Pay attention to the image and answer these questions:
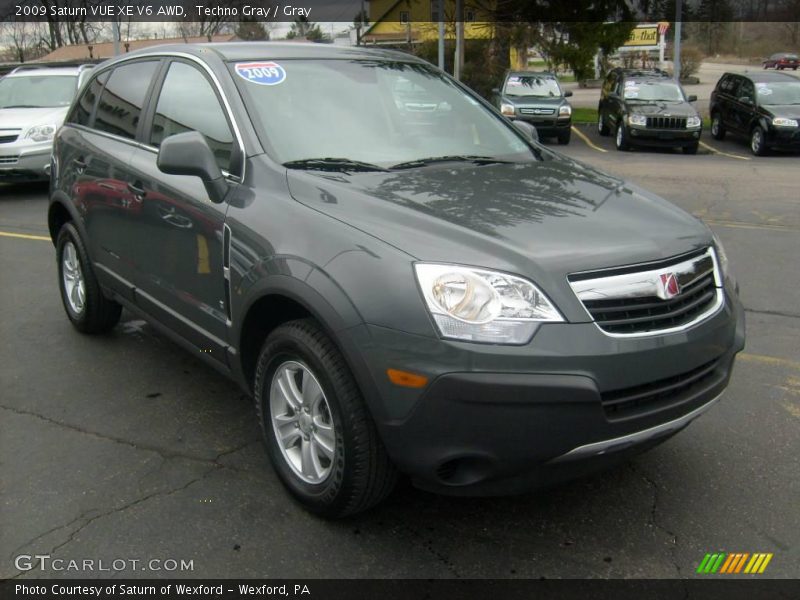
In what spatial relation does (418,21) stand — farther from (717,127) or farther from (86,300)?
(86,300)

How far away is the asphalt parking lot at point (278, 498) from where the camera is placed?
115 inches

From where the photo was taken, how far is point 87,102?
5.23 meters

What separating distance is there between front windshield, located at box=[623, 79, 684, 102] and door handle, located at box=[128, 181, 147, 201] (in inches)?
646

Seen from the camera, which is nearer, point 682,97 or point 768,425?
point 768,425

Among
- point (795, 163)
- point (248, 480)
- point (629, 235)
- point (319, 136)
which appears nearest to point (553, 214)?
point (629, 235)

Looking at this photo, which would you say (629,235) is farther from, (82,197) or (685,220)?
(82,197)

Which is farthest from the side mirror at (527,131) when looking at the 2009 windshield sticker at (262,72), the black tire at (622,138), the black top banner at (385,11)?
the black top banner at (385,11)

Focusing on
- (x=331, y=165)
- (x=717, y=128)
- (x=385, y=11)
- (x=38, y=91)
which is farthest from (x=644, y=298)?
(x=385, y=11)

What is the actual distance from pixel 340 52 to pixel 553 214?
1796mm

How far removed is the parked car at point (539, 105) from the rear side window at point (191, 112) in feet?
50.5

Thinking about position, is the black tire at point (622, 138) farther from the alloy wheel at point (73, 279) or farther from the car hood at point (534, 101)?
the alloy wheel at point (73, 279)

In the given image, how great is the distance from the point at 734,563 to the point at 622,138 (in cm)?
1647

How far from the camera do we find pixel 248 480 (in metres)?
3.48

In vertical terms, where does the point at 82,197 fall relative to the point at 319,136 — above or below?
below
